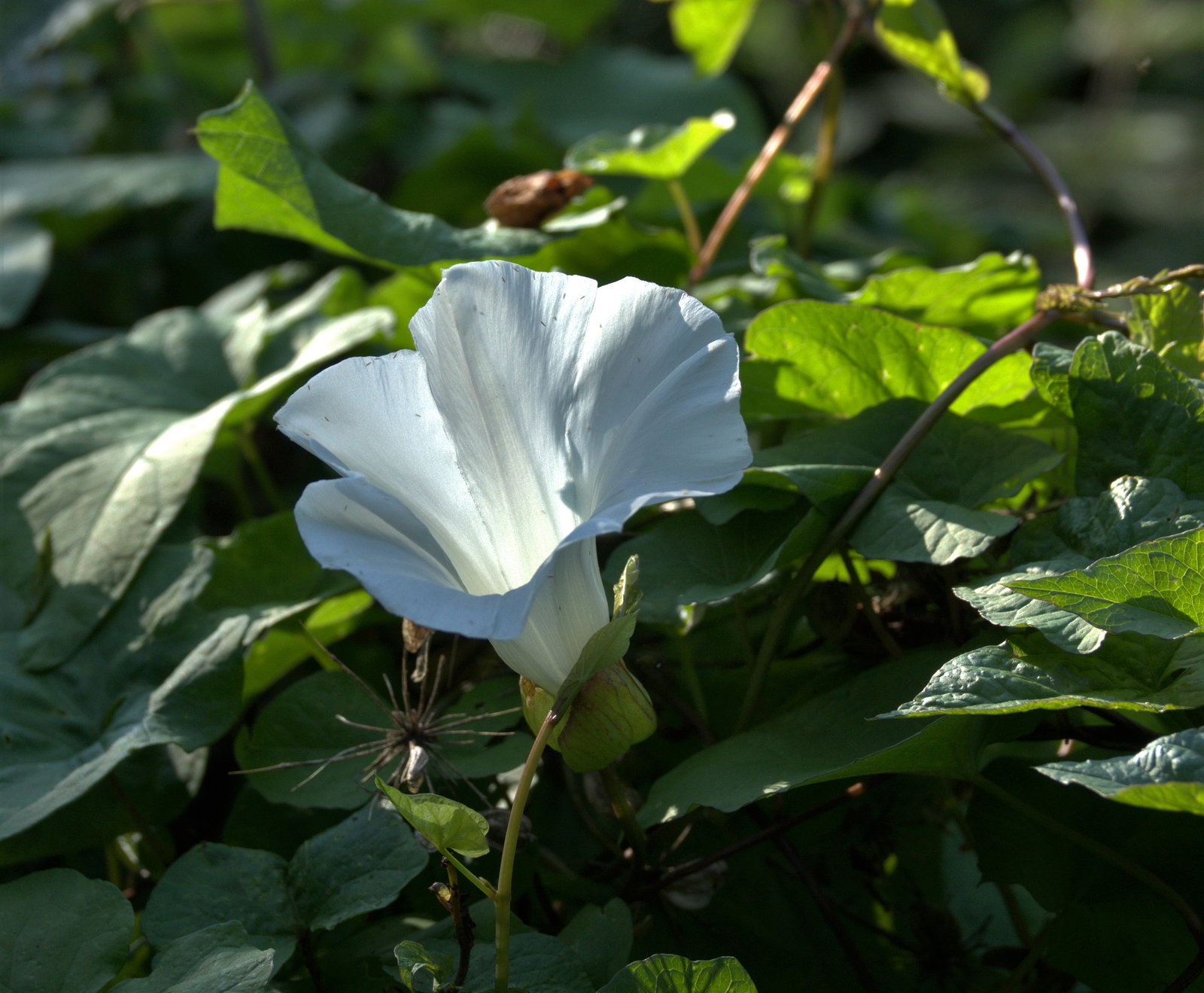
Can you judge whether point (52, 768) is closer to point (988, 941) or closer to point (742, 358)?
point (742, 358)

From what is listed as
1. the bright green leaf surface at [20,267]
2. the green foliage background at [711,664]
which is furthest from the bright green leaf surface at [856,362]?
the bright green leaf surface at [20,267]

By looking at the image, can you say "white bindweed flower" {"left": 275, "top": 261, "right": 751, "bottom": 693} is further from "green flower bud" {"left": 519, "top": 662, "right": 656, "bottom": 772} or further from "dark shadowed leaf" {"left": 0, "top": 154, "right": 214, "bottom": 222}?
"dark shadowed leaf" {"left": 0, "top": 154, "right": 214, "bottom": 222}

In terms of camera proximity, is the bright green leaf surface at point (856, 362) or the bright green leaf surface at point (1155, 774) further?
the bright green leaf surface at point (856, 362)

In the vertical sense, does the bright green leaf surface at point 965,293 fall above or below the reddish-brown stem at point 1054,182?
below

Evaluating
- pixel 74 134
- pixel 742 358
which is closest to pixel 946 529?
pixel 742 358

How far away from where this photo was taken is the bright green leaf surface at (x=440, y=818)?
0.42m

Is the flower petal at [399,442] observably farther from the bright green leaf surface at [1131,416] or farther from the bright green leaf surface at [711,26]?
the bright green leaf surface at [711,26]

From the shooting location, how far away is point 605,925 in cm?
54

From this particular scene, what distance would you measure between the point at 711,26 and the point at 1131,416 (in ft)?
2.72

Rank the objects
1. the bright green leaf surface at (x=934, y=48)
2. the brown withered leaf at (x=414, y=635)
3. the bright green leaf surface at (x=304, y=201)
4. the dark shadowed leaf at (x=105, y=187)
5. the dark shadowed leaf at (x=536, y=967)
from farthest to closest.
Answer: the dark shadowed leaf at (x=105, y=187), the bright green leaf surface at (x=934, y=48), the bright green leaf surface at (x=304, y=201), the brown withered leaf at (x=414, y=635), the dark shadowed leaf at (x=536, y=967)

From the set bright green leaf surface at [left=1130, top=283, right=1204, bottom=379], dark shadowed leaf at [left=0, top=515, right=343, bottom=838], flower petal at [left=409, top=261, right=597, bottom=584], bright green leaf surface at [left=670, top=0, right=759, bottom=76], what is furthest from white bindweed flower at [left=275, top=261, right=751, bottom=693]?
bright green leaf surface at [left=670, top=0, right=759, bottom=76]

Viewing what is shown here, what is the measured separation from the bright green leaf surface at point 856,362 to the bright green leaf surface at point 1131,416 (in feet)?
0.26

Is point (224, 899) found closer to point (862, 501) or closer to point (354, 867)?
point (354, 867)

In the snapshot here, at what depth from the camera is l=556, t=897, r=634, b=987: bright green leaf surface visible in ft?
1.70
